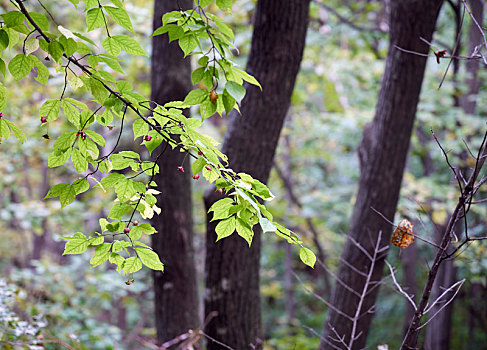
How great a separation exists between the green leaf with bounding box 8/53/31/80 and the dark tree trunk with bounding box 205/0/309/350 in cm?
141

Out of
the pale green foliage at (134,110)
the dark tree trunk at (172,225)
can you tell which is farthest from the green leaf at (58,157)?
the dark tree trunk at (172,225)

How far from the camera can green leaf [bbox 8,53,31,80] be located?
4.34 feet

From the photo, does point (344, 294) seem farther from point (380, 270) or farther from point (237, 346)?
point (237, 346)

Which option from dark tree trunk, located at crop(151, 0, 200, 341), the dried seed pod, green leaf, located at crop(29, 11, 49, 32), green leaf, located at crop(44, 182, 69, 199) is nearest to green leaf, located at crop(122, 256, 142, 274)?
green leaf, located at crop(44, 182, 69, 199)

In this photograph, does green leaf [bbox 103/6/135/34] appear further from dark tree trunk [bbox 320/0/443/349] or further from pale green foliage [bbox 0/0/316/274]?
dark tree trunk [bbox 320/0/443/349]

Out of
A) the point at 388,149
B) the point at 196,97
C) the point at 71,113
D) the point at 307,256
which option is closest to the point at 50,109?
the point at 71,113

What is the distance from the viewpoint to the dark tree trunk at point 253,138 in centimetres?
258

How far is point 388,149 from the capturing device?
3.05m

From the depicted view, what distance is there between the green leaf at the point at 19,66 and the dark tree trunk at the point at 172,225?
5.88 ft

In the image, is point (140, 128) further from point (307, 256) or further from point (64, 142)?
point (307, 256)

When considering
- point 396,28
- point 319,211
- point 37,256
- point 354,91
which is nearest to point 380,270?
point 396,28

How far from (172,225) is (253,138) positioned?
42.1 inches

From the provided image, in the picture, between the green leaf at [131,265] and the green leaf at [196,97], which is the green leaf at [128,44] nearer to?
the green leaf at [196,97]

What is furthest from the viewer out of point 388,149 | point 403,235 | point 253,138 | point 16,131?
point 388,149
